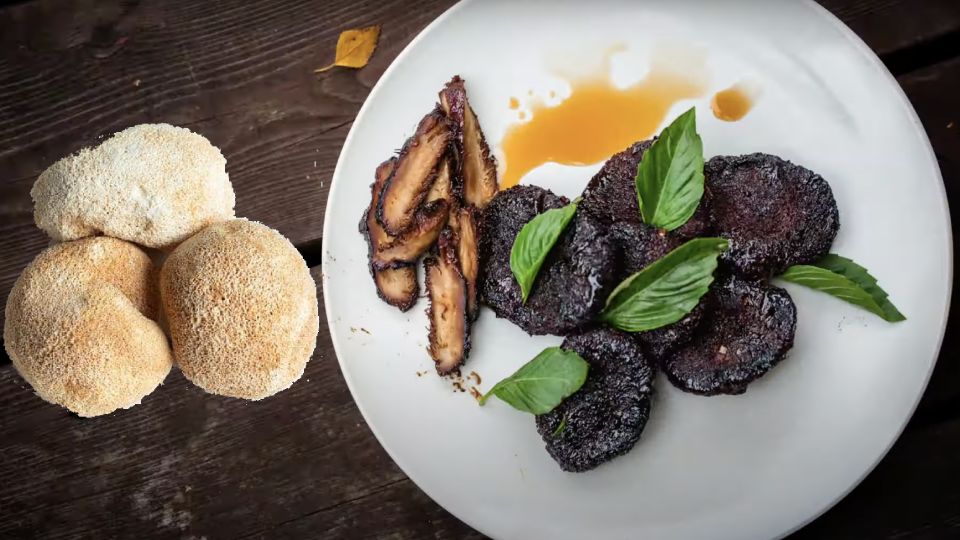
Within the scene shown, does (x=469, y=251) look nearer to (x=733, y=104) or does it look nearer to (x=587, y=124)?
(x=587, y=124)

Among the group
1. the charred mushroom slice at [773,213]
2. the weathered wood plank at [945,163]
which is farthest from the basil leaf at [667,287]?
the weathered wood plank at [945,163]

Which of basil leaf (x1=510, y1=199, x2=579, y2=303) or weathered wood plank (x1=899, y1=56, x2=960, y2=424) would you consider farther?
weathered wood plank (x1=899, y1=56, x2=960, y2=424)

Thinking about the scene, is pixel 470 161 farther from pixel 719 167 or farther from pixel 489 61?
pixel 719 167

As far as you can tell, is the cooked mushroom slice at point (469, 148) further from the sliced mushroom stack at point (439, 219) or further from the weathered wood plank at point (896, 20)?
the weathered wood plank at point (896, 20)

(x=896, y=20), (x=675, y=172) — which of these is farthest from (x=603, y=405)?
(x=896, y=20)

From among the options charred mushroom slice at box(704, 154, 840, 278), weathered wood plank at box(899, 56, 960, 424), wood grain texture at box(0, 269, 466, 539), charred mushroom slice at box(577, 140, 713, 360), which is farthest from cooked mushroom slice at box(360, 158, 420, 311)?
weathered wood plank at box(899, 56, 960, 424)

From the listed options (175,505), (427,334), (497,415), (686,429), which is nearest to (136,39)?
(427,334)

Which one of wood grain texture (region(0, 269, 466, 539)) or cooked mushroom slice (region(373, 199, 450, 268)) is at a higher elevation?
cooked mushroom slice (region(373, 199, 450, 268))

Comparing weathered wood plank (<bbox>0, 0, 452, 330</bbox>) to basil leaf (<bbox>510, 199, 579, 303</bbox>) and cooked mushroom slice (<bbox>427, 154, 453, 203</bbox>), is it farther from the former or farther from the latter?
basil leaf (<bbox>510, 199, 579, 303</bbox>)
